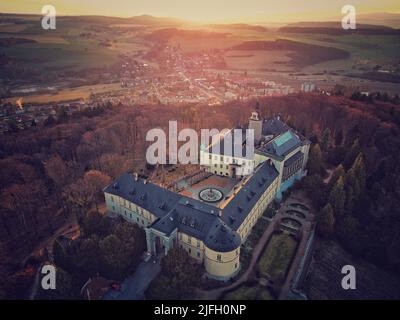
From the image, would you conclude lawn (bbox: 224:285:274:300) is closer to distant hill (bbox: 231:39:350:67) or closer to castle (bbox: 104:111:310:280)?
castle (bbox: 104:111:310:280)

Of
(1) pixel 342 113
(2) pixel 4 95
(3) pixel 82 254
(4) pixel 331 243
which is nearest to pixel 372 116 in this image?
(1) pixel 342 113

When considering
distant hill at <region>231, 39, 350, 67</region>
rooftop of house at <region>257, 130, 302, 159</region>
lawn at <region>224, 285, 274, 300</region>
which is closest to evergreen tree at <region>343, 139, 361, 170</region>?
rooftop of house at <region>257, 130, 302, 159</region>

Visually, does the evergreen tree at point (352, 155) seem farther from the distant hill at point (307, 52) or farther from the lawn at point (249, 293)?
the distant hill at point (307, 52)

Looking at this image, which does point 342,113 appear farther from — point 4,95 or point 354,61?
point 4,95

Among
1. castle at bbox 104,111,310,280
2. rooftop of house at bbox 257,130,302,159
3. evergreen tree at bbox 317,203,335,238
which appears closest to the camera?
castle at bbox 104,111,310,280

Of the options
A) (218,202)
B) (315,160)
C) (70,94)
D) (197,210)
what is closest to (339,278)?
(218,202)

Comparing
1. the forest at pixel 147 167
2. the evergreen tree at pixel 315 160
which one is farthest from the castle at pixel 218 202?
the forest at pixel 147 167

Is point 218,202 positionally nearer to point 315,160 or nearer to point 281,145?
point 281,145
